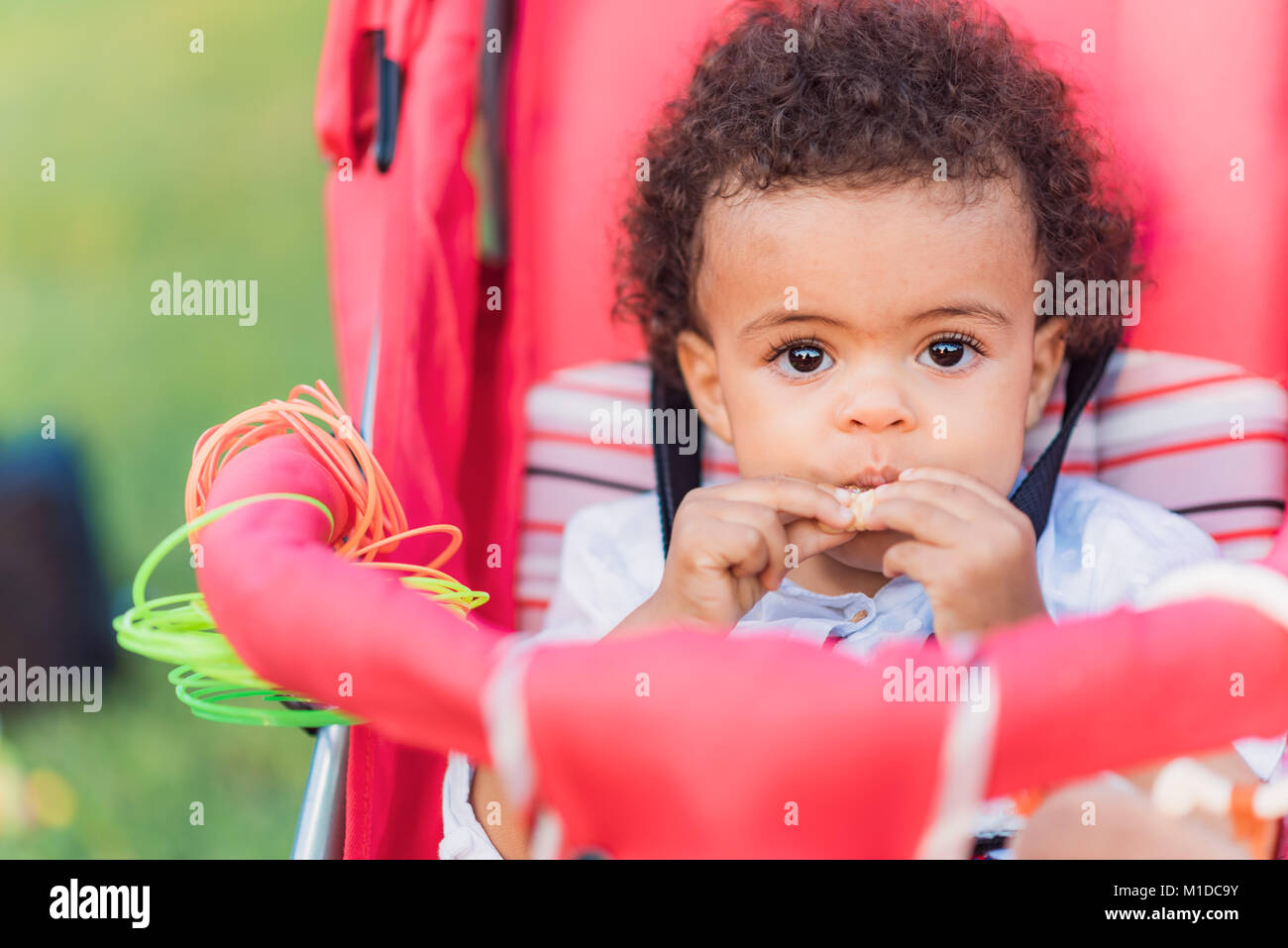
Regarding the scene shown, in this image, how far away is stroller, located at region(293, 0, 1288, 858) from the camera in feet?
4.03

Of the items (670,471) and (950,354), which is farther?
(670,471)

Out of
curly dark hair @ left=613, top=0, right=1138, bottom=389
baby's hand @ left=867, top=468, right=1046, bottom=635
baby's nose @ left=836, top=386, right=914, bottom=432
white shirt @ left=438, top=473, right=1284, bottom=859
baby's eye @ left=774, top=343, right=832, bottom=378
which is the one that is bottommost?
white shirt @ left=438, top=473, right=1284, bottom=859

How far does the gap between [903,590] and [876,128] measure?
0.42 m

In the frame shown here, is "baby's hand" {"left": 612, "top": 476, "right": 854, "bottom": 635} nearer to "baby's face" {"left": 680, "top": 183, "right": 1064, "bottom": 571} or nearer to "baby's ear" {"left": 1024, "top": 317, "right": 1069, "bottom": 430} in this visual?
"baby's face" {"left": 680, "top": 183, "right": 1064, "bottom": 571}

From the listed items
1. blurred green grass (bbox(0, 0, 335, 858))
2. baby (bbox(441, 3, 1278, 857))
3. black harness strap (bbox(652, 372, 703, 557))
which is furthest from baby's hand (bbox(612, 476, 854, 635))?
blurred green grass (bbox(0, 0, 335, 858))

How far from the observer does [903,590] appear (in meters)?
1.17

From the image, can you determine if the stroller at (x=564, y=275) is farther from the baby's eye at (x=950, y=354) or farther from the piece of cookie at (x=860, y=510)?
the piece of cookie at (x=860, y=510)

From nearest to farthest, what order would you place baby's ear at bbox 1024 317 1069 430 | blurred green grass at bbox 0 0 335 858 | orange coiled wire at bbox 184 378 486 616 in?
orange coiled wire at bbox 184 378 486 616 → baby's ear at bbox 1024 317 1069 430 → blurred green grass at bbox 0 0 335 858

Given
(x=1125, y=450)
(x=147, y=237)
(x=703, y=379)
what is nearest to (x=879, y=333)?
(x=703, y=379)

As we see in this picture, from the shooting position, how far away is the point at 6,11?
2.75 meters

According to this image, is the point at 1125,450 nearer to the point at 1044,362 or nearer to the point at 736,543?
the point at 1044,362

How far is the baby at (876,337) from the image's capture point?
0.98 m

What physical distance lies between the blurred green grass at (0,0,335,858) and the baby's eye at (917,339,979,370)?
1.35 meters
